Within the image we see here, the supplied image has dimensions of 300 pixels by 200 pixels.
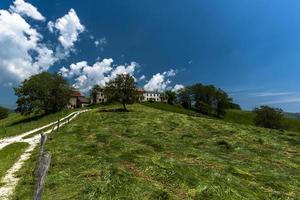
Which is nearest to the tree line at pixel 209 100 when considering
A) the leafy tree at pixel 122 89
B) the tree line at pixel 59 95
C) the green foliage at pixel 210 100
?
the green foliage at pixel 210 100

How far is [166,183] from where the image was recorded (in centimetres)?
1861

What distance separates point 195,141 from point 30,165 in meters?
24.8

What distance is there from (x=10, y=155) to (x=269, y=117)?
115m

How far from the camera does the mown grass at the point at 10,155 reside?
2406cm

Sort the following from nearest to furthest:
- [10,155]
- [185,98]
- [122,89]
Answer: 1. [10,155]
2. [122,89]
3. [185,98]

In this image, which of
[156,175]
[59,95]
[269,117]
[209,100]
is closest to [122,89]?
[59,95]

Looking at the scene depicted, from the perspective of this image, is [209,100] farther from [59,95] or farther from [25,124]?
[25,124]

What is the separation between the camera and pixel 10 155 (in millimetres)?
29984

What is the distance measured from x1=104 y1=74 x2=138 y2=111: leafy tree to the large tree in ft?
A: 66.9

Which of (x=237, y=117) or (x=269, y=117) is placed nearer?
(x=269, y=117)

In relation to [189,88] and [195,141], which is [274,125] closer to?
[189,88]

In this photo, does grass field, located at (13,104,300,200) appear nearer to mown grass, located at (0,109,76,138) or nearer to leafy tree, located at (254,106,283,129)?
mown grass, located at (0,109,76,138)

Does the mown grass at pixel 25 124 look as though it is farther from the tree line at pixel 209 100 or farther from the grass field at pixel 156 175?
the tree line at pixel 209 100

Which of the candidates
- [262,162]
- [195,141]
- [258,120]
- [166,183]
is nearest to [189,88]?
[258,120]
